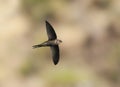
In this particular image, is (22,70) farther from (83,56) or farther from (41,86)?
(83,56)

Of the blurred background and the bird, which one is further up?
the bird

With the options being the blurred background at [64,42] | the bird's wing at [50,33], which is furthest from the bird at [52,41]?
the blurred background at [64,42]

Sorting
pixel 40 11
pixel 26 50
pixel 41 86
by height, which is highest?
pixel 40 11

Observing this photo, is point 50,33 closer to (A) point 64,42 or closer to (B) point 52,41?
(B) point 52,41

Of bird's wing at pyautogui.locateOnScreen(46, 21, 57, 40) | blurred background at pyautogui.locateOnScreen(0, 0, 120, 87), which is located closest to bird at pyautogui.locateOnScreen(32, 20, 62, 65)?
bird's wing at pyautogui.locateOnScreen(46, 21, 57, 40)

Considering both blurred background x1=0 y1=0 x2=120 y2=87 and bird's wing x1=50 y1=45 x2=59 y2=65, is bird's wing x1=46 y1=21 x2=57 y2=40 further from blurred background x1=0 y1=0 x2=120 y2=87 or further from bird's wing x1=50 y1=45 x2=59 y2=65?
blurred background x1=0 y1=0 x2=120 y2=87

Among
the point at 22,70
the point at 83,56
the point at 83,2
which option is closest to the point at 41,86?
the point at 22,70

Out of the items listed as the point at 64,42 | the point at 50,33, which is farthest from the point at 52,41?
the point at 64,42

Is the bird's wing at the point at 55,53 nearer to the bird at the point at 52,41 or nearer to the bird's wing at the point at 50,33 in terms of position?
the bird at the point at 52,41
